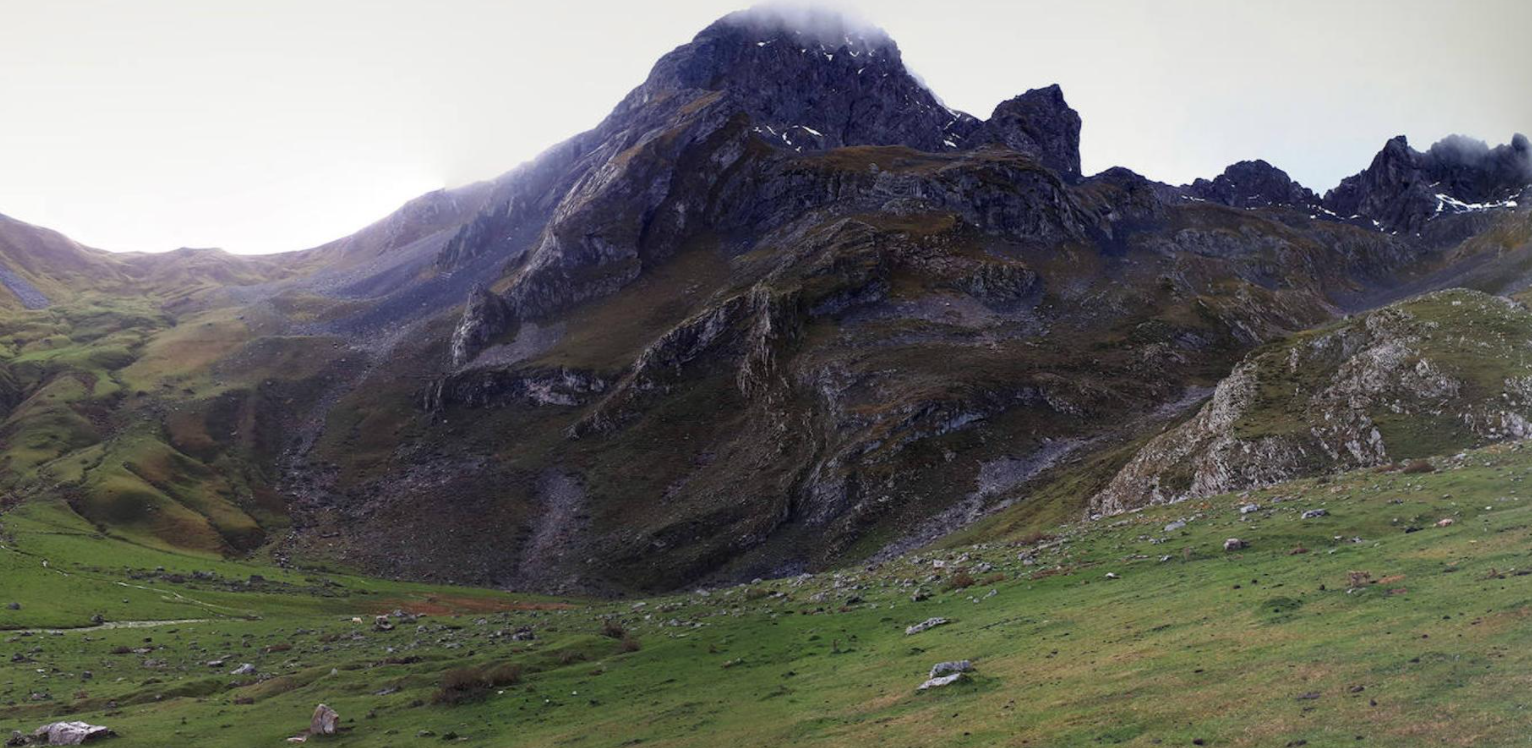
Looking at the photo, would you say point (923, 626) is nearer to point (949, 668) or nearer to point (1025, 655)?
point (1025, 655)

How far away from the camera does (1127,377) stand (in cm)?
14250

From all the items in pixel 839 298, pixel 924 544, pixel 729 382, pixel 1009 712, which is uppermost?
pixel 839 298

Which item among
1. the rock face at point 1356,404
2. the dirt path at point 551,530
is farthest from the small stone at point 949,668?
the dirt path at point 551,530

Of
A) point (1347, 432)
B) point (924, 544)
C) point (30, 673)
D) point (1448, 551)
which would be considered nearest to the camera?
point (1448, 551)

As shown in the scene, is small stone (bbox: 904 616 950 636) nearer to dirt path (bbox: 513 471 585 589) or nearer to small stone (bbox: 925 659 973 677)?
small stone (bbox: 925 659 973 677)

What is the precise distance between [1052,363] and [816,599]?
9988 cm

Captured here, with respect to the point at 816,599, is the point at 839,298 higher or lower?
higher

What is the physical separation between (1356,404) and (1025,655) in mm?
54063

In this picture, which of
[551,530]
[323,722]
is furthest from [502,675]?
[551,530]

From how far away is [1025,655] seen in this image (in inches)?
1235

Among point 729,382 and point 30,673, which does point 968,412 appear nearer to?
point 729,382

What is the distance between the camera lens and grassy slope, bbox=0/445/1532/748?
2106 centimetres

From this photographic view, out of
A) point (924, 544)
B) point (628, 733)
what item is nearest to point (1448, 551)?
point (628, 733)

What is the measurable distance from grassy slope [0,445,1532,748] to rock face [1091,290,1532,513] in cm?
1270
